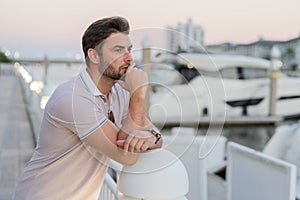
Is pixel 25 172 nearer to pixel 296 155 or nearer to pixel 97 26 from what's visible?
pixel 97 26

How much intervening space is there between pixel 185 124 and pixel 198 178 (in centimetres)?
245

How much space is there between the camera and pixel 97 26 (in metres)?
1.17

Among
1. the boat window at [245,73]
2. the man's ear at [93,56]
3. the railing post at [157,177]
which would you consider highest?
the man's ear at [93,56]

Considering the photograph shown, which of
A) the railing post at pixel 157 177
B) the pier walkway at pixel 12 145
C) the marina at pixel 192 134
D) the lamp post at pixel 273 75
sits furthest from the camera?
the lamp post at pixel 273 75

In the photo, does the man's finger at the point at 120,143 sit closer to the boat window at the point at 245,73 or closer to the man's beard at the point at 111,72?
the man's beard at the point at 111,72

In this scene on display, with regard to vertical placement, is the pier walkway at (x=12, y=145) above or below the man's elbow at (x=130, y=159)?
below

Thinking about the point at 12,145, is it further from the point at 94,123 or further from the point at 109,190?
the point at 94,123

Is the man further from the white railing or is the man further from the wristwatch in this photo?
the white railing

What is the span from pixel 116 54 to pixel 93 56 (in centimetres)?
8

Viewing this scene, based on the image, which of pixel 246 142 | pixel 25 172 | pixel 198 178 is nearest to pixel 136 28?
pixel 25 172

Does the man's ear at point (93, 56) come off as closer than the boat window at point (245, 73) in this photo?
Yes

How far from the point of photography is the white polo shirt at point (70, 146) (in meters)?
1.20

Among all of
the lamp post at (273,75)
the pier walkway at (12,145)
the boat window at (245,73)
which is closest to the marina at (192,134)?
the pier walkway at (12,145)

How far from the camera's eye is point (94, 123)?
117cm
